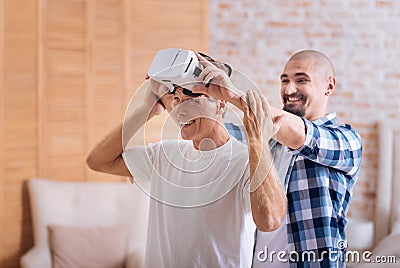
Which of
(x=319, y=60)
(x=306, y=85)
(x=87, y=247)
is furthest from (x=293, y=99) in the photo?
(x=87, y=247)

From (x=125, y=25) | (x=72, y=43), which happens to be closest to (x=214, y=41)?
(x=125, y=25)

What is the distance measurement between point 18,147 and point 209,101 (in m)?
2.51

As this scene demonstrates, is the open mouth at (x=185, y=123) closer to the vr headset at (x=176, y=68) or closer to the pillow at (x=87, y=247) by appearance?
the vr headset at (x=176, y=68)

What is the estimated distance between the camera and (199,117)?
137cm

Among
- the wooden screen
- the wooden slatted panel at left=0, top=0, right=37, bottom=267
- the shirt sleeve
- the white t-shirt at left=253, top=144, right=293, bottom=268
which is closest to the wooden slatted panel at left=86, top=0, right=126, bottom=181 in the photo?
the wooden screen

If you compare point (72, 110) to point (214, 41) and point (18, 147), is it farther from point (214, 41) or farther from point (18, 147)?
point (214, 41)

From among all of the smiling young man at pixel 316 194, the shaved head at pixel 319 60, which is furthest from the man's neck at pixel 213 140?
the shaved head at pixel 319 60

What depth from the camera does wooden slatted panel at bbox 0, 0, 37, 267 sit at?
3.50 metres

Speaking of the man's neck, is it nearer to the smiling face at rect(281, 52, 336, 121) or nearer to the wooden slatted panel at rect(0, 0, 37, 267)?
the smiling face at rect(281, 52, 336, 121)

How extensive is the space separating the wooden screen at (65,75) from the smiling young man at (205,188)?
2196 millimetres

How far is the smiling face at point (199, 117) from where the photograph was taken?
1301mm

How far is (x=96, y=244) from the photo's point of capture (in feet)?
11.1

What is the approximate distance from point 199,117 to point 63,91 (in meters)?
2.50

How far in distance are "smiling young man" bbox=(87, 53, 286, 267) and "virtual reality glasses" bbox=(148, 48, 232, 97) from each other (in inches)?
3.1
